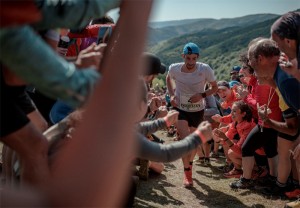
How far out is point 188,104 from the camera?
593 centimetres

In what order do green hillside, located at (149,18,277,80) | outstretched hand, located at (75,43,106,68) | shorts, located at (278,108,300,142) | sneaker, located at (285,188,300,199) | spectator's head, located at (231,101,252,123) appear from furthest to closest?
green hillside, located at (149,18,277,80) → spectator's head, located at (231,101,252,123) → sneaker, located at (285,188,300,199) → shorts, located at (278,108,300,142) → outstretched hand, located at (75,43,106,68)

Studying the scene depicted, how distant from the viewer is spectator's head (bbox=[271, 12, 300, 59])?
3.00m

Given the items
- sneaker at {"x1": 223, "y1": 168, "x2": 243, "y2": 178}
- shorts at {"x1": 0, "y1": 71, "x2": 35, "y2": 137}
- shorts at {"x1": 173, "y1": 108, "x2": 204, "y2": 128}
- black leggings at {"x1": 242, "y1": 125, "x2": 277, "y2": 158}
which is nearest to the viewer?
shorts at {"x1": 0, "y1": 71, "x2": 35, "y2": 137}

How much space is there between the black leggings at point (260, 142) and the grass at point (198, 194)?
579mm

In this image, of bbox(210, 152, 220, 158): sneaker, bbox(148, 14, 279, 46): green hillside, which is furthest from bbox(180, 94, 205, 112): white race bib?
bbox(148, 14, 279, 46): green hillside

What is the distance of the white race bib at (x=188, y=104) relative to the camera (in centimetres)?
589

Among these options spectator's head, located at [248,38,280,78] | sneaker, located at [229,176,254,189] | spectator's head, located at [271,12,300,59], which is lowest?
sneaker, located at [229,176,254,189]

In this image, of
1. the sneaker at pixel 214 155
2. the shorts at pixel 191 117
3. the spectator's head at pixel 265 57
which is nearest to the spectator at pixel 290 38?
the spectator's head at pixel 265 57

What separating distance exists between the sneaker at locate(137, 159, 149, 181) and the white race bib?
4.35 ft

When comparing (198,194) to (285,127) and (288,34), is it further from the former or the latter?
(288,34)

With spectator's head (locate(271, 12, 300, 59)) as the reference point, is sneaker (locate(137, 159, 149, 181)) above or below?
below

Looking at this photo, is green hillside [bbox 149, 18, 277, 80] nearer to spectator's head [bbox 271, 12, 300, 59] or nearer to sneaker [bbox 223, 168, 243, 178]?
sneaker [bbox 223, 168, 243, 178]

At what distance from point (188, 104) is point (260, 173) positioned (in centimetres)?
159

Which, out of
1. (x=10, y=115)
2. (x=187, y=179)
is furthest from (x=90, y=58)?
(x=187, y=179)
